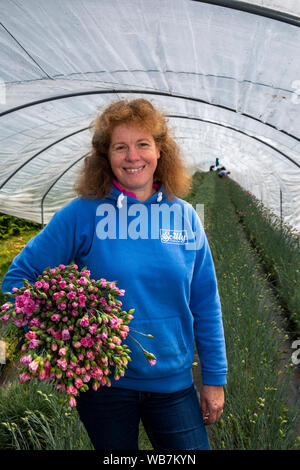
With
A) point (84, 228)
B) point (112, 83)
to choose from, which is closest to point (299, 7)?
point (112, 83)

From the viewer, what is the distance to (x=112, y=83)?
4133mm

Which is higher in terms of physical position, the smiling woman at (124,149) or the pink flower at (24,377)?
the smiling woman at (124,149)

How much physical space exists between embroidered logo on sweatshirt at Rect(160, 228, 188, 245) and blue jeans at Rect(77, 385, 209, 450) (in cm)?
49

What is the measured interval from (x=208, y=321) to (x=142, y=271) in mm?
330

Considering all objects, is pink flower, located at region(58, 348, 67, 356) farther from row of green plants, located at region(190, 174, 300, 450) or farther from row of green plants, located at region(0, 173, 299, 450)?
row of green plants, located at region(190, 174, 300, 450)

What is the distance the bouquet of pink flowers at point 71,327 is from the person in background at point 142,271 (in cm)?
18

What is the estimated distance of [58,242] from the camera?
1.32 metres

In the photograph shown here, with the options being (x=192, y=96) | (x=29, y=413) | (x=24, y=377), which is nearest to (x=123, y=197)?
(x=24, y=377)

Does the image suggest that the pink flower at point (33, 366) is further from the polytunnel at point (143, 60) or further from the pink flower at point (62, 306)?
the polytunnel at point (143, 60)

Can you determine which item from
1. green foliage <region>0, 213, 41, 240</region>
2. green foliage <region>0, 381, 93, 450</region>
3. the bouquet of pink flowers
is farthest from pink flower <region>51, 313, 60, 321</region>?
green foliage <region>0, 213, 41, 240</region>

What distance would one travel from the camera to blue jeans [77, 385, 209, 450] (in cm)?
128

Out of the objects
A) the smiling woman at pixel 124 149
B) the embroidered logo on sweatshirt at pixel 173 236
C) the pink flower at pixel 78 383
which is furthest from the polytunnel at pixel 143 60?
the pink flower at pixel 78 383

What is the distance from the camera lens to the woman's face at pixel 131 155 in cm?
139

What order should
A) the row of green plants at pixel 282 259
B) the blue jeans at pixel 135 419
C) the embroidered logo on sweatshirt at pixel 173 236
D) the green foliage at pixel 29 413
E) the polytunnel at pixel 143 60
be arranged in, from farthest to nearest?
the row of green plants at pixel 282 259
the polytunnel at pixel 143 60
the green foliage at pixel 29 413
the embroidered logo on sweatshirt at pixel 173 236
the blue jeans at pixel 135 419
